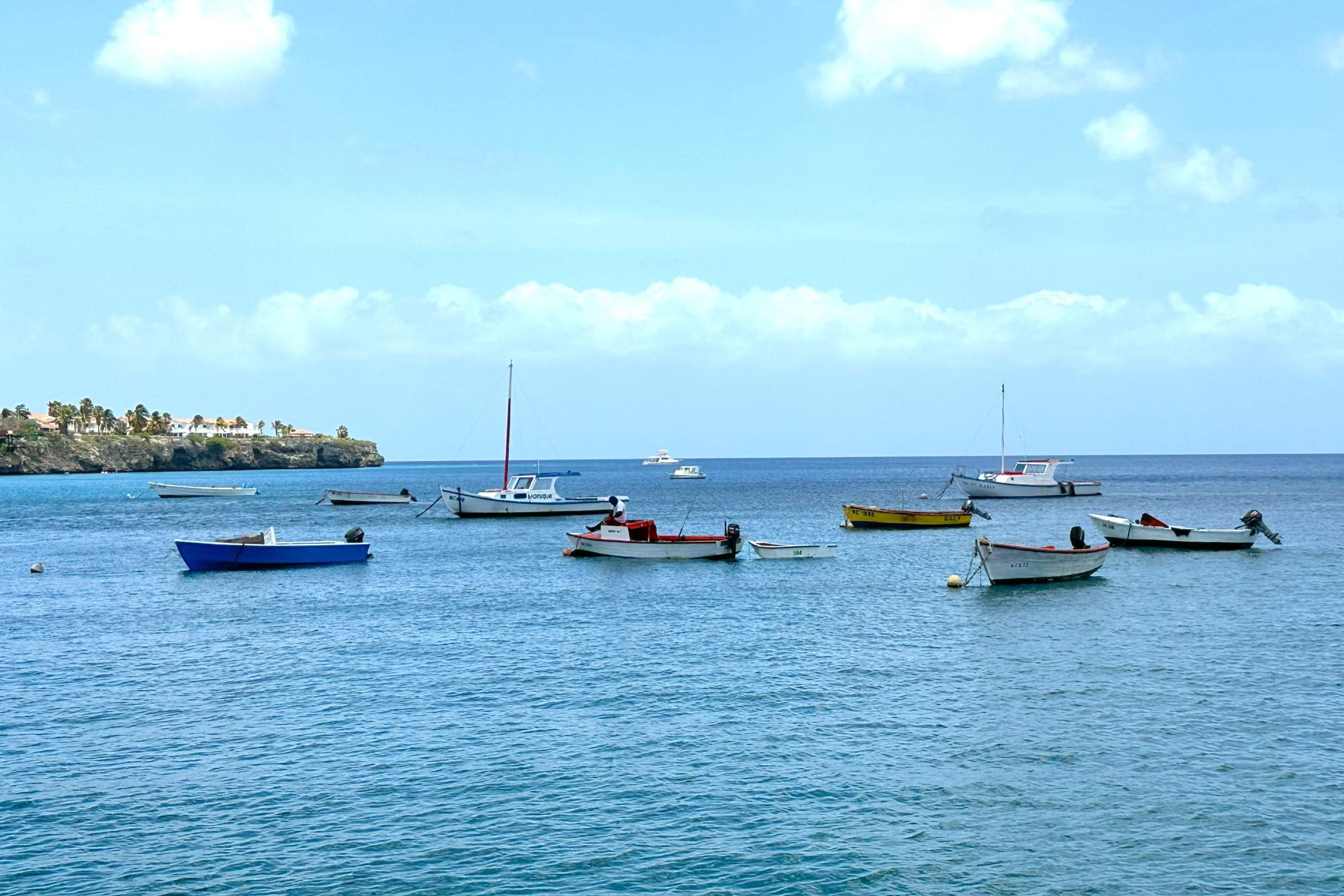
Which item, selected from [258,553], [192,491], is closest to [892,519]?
[258,553]

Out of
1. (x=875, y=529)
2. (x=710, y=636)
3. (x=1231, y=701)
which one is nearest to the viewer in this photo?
(x=1231, y=701)

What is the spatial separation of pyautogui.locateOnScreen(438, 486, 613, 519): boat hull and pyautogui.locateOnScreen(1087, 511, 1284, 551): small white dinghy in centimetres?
4691

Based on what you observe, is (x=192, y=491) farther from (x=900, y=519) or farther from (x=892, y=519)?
(x=900, y=519)

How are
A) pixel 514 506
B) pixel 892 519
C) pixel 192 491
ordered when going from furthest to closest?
1. pixel 192 491
2. pixel 514 506
3. pixel 892 519

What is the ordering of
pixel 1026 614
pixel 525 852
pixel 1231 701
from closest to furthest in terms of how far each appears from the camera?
pixel 525 852 → pixel 1231 701 → pixel 1026 614

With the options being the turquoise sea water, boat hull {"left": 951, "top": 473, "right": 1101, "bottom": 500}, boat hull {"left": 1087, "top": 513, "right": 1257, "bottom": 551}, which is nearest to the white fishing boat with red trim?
boat hull {"left": 951, "top": 473, "right": 1101, "bottom": 500}

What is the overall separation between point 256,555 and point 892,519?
161 ft

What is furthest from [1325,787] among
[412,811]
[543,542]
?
[543,542]

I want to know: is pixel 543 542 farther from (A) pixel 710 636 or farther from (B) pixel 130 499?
(B) pixel 130 499

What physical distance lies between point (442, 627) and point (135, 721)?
15097 mm

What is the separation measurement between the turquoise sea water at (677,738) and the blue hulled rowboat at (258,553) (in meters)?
6.62

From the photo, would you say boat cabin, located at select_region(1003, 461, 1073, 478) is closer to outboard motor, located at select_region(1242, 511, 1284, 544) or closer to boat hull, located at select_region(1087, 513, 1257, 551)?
boat hull, located at select_region(1087, 513, 1257, 551)

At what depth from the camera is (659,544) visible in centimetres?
6231

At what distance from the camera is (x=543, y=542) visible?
77688 mm
